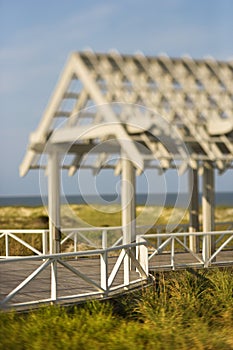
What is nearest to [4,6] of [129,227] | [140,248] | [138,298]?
[129,227]

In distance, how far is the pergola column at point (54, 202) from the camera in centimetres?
1709

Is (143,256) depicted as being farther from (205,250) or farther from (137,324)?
(137,324)

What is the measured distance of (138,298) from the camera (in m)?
11.9

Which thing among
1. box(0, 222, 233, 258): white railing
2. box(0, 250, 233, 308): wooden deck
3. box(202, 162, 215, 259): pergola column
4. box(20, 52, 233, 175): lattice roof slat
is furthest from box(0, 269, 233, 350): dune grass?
box(202, 162, 215, 259): pergola column

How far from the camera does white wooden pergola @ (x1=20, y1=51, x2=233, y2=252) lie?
658 inches

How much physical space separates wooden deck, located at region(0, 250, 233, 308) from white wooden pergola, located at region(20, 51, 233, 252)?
0.99 m

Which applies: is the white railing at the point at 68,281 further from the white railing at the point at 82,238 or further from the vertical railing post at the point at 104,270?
the white railing at the point at 82,238

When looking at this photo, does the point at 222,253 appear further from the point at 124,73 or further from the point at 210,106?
the point at 124,73

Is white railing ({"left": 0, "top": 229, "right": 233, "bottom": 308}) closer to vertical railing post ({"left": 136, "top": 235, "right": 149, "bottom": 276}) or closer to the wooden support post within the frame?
vertical railing post ({"left": 136, "top": 235, "right": 149, "bottom": 276})

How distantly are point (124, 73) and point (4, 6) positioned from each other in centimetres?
363

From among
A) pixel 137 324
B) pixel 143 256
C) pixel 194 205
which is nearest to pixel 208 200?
pixel 194 205

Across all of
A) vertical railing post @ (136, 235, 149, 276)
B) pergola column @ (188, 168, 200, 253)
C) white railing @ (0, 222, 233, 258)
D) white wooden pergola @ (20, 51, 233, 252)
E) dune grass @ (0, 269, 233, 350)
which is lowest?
dune grass @ (0, 269, 233, 350)

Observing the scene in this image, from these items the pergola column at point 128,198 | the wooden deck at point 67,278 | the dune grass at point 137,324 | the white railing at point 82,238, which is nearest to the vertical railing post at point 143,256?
the wooden deck at point 67,278

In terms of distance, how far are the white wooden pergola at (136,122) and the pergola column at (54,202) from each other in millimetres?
23
